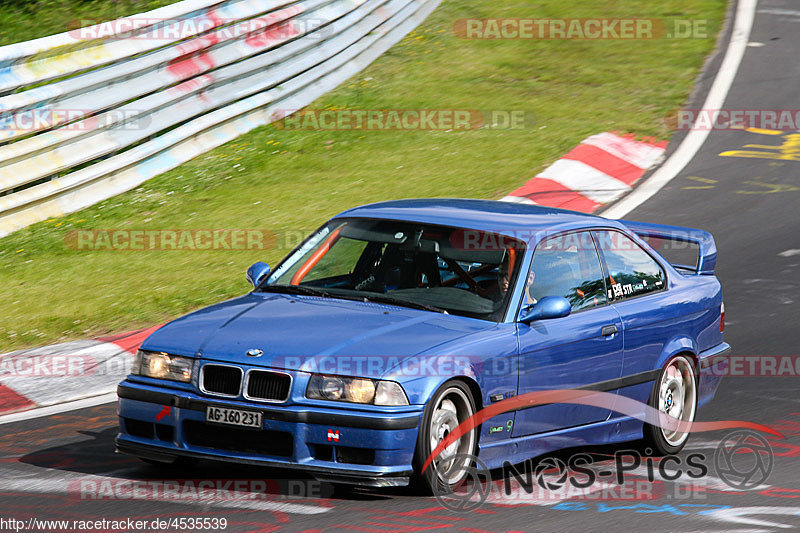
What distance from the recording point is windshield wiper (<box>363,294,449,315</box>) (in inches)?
240

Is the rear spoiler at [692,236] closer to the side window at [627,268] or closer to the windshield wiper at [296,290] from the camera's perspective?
the side window at [627,268]

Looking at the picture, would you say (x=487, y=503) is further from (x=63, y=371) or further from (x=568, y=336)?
(x=63, y=371)

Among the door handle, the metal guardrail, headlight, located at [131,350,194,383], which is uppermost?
the metal guardrail

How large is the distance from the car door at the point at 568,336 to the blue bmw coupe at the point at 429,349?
0.01 meters

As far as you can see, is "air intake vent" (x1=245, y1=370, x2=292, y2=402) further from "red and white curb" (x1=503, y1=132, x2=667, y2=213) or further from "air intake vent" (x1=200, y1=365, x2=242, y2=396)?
"red and white curb" (x1=503, y1=132, x2=667, y2=213)

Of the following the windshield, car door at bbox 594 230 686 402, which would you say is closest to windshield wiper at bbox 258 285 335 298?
the windshield

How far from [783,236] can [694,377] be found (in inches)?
176

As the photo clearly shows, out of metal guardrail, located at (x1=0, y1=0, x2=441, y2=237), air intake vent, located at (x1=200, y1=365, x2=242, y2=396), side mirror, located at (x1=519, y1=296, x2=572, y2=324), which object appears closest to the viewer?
air intake vent, located at (x1=200, y1=365, x2=242, y2=396)

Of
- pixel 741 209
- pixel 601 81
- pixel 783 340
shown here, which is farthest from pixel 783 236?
pixel 601 81

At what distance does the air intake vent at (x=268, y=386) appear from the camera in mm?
5430

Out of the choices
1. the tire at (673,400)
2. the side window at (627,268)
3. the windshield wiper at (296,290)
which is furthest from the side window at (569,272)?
the windshield wiper at (296,290)

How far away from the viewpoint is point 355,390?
5375mm

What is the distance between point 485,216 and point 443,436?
160 centimetres

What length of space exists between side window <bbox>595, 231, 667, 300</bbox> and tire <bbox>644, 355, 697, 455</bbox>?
478 millimetres
